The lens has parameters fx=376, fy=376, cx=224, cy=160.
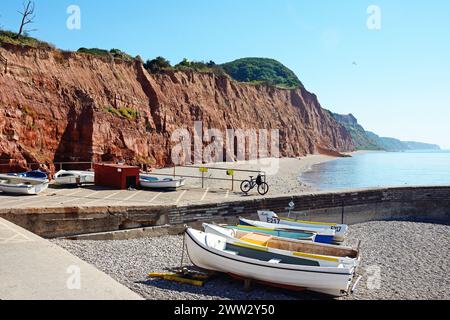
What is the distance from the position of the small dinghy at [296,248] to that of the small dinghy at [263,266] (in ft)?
0.38

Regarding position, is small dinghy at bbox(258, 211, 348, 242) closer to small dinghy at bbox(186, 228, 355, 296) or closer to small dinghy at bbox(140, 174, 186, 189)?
small dinghy at bbox(186, 228, 355, 296)

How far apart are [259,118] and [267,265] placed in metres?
62.6

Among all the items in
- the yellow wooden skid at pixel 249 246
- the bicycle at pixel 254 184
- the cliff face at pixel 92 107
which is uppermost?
the cliff face at pixel 92 107

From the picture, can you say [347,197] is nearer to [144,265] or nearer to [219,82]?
[144,265]

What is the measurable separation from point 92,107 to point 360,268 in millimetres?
27319

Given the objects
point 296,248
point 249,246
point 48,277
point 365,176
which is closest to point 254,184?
point 296,248

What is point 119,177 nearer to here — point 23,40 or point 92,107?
point 92,107

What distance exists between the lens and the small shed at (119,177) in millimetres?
18344

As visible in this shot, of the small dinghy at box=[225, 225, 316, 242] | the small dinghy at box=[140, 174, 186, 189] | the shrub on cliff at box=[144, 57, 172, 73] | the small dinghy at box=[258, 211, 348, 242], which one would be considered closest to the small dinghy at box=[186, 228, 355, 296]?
the small dinghy at box=[225, 225, 316, 242]

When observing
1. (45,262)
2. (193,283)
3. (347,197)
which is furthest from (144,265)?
(347,197)

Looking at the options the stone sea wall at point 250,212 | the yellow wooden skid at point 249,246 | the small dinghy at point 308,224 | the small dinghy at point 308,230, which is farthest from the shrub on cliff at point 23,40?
the yellow wooden skid at point 249,246

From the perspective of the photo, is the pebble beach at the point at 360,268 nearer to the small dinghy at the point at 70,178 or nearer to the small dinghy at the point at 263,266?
the small dinghy at the point at 263,266

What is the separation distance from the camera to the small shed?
1834 cm

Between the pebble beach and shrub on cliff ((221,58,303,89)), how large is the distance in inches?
5011
